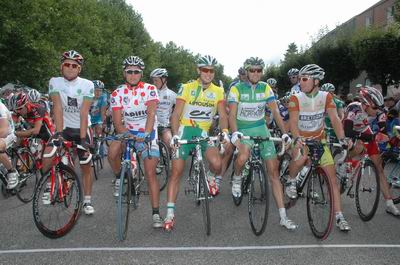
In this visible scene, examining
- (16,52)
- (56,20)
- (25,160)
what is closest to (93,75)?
(56,20)

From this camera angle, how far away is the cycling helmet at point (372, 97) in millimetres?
6422

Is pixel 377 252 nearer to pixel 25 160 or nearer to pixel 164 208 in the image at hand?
pixel 164 208

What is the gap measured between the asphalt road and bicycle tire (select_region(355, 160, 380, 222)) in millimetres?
166

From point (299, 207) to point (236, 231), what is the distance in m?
1.79

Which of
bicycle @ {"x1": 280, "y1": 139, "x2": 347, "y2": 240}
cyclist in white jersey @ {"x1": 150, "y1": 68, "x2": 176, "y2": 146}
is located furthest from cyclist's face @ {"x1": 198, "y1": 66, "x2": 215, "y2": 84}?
cyclist in white jersey @ {"x1": 150, "y1": 68, "x2": 176, "y2": 146}

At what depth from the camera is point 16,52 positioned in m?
22.9

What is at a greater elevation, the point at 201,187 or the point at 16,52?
the point at 16,52

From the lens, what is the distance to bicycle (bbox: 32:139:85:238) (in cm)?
538

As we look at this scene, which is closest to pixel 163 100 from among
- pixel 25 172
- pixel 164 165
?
pixel 164 165

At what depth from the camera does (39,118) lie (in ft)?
26.4

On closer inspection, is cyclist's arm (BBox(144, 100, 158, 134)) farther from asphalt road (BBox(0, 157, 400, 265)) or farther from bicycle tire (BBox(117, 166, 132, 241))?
asphalt road (BBox(0, 157, 400, 265))

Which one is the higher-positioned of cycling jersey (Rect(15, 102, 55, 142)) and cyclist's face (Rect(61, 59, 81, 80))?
cyclist's face (Rect(61, 59, 81, 80))

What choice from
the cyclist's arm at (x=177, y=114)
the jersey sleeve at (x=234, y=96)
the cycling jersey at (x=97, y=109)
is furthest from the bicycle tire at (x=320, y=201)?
the cycling jersey at (x=97, y=109)

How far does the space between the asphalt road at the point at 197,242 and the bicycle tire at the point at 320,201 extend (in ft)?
0.47
